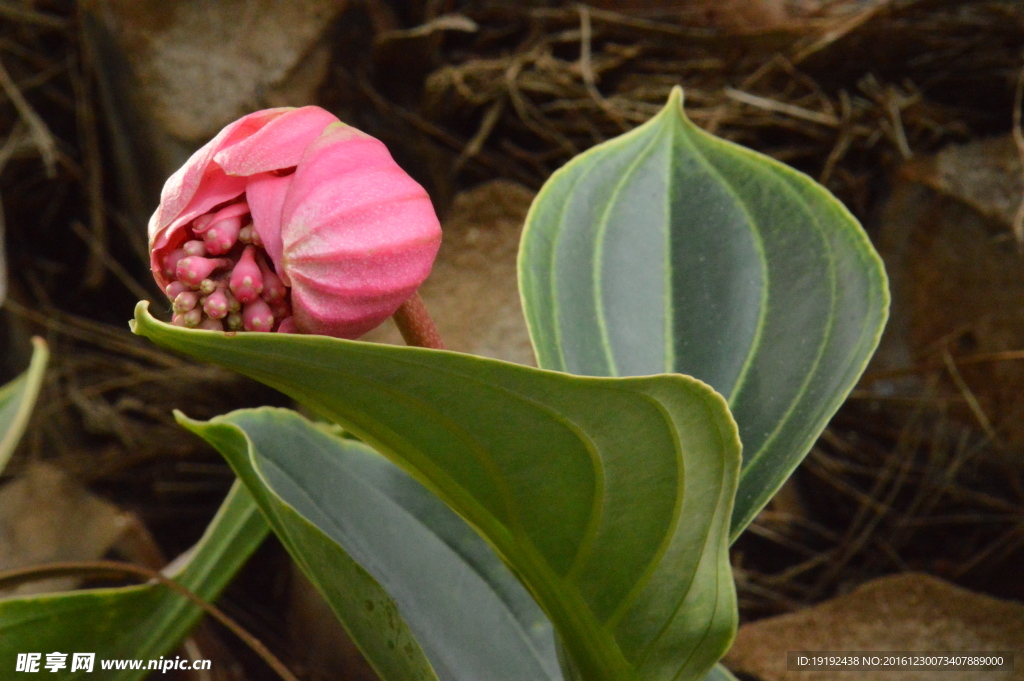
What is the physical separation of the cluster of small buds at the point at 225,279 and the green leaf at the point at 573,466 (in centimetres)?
2

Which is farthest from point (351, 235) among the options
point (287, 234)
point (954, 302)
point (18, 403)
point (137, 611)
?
point (954, 302)

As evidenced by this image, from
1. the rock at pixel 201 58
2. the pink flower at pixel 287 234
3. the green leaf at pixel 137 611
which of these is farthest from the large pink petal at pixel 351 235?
the rock at pixel 201 58

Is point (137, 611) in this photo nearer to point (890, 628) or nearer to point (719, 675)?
point (719, 675)

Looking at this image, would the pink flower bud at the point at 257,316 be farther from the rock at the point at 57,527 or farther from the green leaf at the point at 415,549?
the rock at the point at 57,527

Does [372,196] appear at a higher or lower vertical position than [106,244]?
higher

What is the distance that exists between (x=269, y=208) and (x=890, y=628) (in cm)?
51

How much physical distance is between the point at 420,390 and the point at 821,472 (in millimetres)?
521

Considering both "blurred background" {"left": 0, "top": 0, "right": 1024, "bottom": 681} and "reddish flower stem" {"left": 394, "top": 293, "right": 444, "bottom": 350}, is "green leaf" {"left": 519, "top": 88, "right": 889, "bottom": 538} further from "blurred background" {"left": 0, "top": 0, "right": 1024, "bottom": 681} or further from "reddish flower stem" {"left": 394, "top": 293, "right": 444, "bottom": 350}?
"blurred background" {"left": 0, "top": 0, "right": 1024, "bottom": 681}

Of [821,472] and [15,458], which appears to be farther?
[15,458]

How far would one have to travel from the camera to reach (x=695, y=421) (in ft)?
0.83

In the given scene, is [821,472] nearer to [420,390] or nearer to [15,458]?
[420,390]

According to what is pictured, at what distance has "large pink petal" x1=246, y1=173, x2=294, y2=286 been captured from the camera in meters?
0.24

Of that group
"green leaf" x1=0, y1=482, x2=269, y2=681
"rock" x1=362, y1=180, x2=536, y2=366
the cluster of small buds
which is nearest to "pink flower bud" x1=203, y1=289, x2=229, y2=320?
the cluster of small buds

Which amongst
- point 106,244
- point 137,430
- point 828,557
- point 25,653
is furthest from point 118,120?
point 828,557
